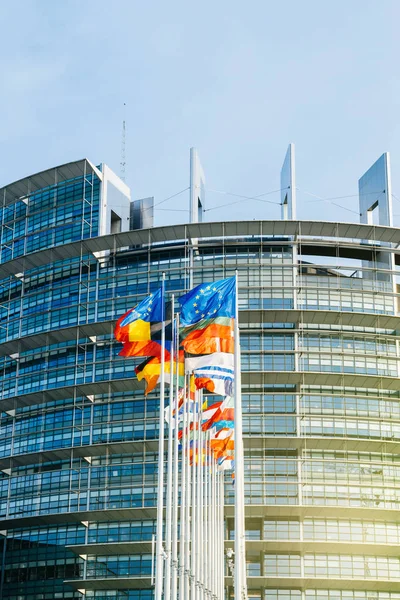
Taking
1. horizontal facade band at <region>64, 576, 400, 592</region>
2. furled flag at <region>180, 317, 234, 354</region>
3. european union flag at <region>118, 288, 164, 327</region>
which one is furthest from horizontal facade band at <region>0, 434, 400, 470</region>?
european union flag at <region>118, 288, 164, 327</region>

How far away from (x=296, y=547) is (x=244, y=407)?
11.8 meters

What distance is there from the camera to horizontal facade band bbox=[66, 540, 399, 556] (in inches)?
2783

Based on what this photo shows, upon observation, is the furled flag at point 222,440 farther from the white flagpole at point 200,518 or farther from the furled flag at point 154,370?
the furled flag at point 154,370

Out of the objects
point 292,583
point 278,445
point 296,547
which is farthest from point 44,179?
point 292,583

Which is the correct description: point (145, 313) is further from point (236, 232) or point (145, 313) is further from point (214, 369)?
point (236, 232)

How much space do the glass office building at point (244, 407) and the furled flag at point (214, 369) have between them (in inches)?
1317

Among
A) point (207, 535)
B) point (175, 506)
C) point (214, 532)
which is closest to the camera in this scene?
point (175, 506)

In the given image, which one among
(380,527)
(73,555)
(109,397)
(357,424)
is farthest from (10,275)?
(380,527)

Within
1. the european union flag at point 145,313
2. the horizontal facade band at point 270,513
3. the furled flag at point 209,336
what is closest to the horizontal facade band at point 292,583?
the horizontal facade band at point 270,513

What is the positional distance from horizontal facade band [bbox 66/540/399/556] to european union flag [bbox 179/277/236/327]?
35.2m

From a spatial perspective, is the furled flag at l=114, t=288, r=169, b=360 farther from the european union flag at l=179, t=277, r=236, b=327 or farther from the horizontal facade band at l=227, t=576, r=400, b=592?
the horizontal facade band at l=227, t=576, r=400, b=592

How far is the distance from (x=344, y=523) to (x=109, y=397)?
2185cm

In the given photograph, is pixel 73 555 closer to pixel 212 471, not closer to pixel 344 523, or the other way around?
pixel 344 523

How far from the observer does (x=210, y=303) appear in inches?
1572
